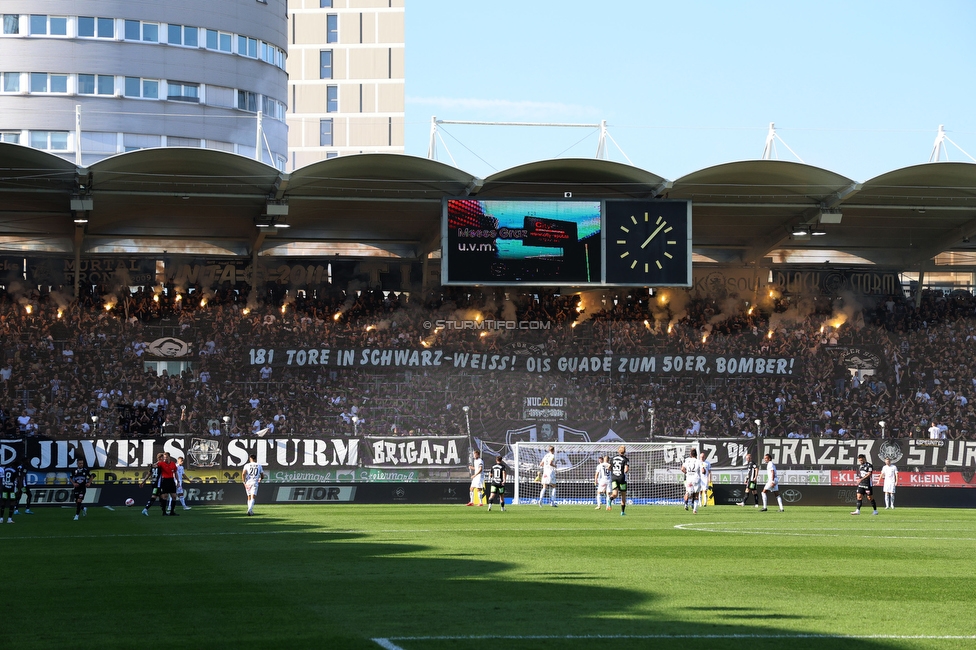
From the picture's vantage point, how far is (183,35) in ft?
232

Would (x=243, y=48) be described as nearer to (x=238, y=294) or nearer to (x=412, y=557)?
(x=238, y=294)

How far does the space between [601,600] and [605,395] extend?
34333 millimetres

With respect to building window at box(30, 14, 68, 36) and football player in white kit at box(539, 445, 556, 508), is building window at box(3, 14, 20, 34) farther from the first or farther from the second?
football player in white kit at box(539, 445, 556, 508)

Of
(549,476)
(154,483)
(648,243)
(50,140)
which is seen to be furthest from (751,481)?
(50,140)

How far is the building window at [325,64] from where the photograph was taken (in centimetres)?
11531

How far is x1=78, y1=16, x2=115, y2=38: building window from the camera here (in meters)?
68.3

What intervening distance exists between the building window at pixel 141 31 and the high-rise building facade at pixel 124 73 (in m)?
0.06

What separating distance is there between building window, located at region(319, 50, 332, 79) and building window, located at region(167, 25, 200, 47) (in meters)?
44.7

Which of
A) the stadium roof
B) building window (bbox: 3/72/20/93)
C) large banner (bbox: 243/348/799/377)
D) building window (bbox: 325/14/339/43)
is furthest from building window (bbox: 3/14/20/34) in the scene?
building window (bbox: 325/14/339/43)

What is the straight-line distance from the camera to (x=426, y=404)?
45.4m

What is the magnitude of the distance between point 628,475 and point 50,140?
140 ft

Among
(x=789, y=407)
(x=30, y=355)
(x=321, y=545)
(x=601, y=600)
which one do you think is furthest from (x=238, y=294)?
(x=601, y=600)

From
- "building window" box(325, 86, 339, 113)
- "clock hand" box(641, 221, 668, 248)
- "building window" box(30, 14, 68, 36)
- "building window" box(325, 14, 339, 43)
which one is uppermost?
"building window" box(325, 14, 339, 43)

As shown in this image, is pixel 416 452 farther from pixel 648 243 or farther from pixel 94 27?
pixel 94 27
